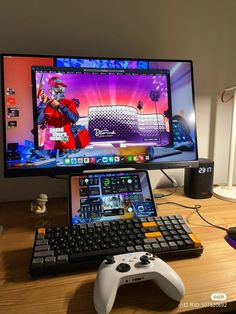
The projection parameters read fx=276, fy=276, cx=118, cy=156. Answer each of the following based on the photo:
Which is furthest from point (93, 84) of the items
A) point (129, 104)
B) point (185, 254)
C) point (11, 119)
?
point (185, 254)

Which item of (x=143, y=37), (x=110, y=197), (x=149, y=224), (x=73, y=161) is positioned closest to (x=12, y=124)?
(x=73, y=161)

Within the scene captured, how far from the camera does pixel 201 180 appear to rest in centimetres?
102

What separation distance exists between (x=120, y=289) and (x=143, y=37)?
2.93 ft

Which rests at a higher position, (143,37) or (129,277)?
(143,37)

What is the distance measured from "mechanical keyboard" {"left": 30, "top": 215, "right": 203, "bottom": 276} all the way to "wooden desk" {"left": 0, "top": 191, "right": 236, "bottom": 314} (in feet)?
0.08

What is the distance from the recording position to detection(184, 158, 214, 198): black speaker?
1018 millimetres

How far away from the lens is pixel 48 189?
3.44 feet

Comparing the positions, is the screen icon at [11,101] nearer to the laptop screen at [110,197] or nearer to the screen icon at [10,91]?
the screen icon at [10,91]

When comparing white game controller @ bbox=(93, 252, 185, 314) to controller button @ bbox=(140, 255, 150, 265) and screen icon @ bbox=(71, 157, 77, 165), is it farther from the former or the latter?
A: screen icon @ bbox=(71, 157, 77, 165)

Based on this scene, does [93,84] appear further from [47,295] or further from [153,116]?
[47,295]

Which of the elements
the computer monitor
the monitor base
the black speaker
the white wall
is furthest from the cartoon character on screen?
the monitor base

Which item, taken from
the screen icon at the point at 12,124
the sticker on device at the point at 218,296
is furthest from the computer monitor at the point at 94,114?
the sticker on device at the point at 218,296

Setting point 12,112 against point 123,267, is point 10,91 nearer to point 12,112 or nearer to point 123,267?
point 12,112

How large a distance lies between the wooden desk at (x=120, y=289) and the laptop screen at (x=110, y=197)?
152 mm
